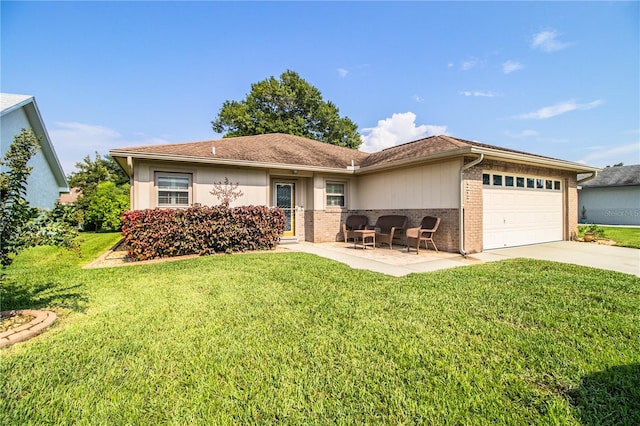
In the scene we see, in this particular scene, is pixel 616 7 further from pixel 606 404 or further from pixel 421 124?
pixel 421 124

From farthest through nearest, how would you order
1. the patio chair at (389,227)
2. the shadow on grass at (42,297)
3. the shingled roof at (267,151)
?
1. the patio chair at (389,227)
2. the shingled roof at (267,151)
3. the shadow on grass at (42,297)

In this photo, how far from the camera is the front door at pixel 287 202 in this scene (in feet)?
38.0

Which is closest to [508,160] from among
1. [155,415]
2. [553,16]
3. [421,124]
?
[553,16]

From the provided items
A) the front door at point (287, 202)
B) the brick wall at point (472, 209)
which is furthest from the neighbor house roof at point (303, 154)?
the front door at point (287, 202)

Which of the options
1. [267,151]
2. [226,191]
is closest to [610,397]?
[226,191]

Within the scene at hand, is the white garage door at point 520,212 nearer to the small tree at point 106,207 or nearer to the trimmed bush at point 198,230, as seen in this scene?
the trimmed bush at point 198,230

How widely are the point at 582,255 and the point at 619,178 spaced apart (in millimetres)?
22355

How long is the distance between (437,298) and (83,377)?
415cm

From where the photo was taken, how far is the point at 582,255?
26.3 feet

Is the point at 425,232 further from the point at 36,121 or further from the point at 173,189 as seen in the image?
the point at 36,121

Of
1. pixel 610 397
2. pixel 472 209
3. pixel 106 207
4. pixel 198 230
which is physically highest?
pixel 106 207

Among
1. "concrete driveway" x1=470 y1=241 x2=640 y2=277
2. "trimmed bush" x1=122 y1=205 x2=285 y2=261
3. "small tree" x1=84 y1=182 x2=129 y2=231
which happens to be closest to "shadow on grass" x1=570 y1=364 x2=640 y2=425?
"concrete driveway" x1=470 y1=241 x2=640 y2=277

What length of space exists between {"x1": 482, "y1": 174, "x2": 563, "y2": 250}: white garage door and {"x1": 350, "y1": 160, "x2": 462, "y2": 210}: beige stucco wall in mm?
1327

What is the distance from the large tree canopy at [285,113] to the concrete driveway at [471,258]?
72.4 ft
